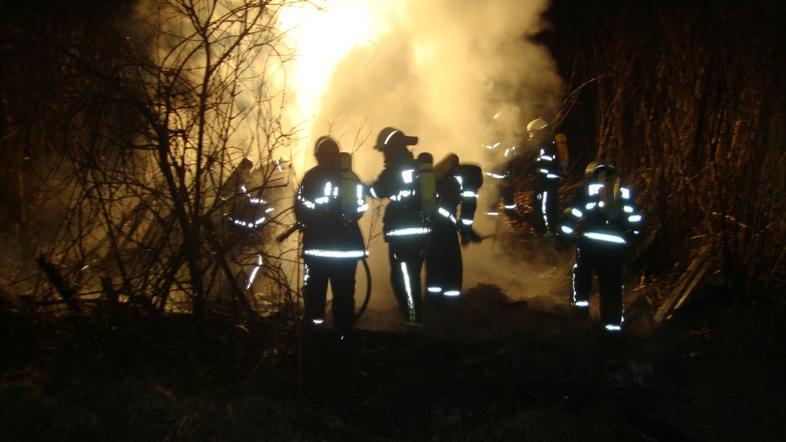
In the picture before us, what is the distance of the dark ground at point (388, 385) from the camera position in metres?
3.71

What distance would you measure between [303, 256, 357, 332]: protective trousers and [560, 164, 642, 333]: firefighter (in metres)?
2.16

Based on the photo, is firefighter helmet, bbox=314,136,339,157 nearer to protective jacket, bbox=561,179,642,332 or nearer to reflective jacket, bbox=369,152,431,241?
reflective jacket, bbox=369,152,431,241

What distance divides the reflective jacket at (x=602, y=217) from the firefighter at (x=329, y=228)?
2.03 m

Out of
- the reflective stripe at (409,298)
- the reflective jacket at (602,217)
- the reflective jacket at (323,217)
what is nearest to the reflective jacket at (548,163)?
the reflective jacket at (602,217)

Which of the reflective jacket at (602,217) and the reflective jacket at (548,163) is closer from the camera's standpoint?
the reflective jacket at (602,217)

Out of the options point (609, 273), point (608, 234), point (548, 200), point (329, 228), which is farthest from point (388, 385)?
point (548, 200)

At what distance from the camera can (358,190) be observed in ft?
16.8

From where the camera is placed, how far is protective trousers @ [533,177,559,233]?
28.6ft

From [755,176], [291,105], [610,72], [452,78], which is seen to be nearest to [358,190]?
[291,105]

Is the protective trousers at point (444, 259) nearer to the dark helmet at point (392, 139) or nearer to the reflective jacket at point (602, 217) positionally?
the dark helmet at point (392, 139)

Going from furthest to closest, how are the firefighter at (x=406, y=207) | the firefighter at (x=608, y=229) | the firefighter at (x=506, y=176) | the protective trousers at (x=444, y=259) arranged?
the firefighter at (x=506, y=176), the protective trousers at (x=444, y=259), the firefighter at (x=406, y=207), the firefighter at (x=608, y=229)

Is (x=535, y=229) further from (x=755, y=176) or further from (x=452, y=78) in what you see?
(x=755, y=176)

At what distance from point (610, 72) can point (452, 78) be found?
8.07ft

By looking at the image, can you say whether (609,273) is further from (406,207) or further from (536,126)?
(536,126)
